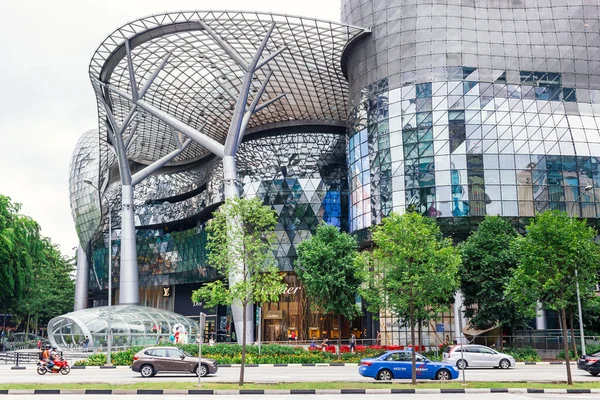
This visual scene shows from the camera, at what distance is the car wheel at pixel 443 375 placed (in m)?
25.3

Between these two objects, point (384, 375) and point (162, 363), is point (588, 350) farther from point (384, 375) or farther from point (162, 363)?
point (162, 363)

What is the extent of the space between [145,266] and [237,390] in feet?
223

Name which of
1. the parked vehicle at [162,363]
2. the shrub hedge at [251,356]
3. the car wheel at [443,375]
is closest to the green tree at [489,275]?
the shrub hedge at [251,356]

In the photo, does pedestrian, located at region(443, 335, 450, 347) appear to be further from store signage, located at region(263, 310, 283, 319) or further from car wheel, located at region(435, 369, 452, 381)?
store signage, located at region(263, 310, 283, 319)

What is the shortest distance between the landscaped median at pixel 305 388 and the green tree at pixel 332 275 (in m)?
17.6

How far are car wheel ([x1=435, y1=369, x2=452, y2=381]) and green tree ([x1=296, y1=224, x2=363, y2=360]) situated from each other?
15217mm

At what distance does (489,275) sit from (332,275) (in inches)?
411

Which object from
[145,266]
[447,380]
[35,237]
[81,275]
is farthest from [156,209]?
[447,380]

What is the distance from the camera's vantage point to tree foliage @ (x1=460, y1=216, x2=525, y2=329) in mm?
40375

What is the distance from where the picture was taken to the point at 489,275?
4062 centimetres

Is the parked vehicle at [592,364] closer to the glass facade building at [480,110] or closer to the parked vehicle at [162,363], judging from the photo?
the parked vehicle at [162,363]

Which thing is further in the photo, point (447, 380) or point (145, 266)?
point (145, 266)

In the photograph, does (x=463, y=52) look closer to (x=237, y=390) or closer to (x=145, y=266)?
(x=237, y=390)

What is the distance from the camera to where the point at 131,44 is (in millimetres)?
52188
